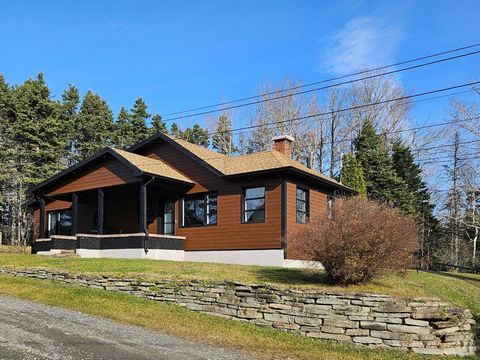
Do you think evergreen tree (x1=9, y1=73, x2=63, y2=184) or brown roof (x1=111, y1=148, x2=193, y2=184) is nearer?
brown roof (x1=111, y1=148, x2=193, y2=184)

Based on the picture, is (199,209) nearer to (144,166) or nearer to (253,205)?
(253,205)

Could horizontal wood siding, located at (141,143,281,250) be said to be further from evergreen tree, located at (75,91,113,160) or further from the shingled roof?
evergreen tree, located at (75,91,113,160)

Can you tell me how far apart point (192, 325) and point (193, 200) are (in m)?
10.7

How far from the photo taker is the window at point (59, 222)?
2595 centimetres

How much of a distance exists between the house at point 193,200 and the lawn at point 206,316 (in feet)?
12.8

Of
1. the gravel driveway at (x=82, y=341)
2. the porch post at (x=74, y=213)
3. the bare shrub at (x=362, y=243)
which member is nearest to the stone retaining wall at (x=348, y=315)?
the bare shrub at (x=362, y=243)

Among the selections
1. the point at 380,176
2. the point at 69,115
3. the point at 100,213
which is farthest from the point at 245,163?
the point at 69,115

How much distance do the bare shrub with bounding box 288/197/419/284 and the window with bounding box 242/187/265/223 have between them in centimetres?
751

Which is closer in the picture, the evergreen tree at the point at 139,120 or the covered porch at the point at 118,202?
the covered porch at the point at 118,202

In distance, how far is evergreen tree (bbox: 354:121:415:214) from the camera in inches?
1289

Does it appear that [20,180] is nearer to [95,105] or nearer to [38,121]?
[38,121]

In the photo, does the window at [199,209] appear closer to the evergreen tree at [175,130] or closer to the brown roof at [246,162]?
the brown roof at [246,162]

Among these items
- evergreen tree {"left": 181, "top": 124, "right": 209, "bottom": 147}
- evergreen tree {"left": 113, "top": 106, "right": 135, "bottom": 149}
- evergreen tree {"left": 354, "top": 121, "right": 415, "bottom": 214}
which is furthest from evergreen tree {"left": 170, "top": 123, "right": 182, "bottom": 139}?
evergreen tree {"left": 354, "top": 121, "right": 415, "bottom": 214}

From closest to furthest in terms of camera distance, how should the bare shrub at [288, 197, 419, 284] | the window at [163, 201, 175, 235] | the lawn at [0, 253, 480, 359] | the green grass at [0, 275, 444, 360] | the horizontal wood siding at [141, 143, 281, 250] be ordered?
the green grass at [0, 275, 444, 360], the lawn at [0, 253, 480, 359], the bare shrub at [288, 197, 419, 284], the horizontal wood siding at [141, 143, 281, 250], the window at [163, 201, 175, 235]
